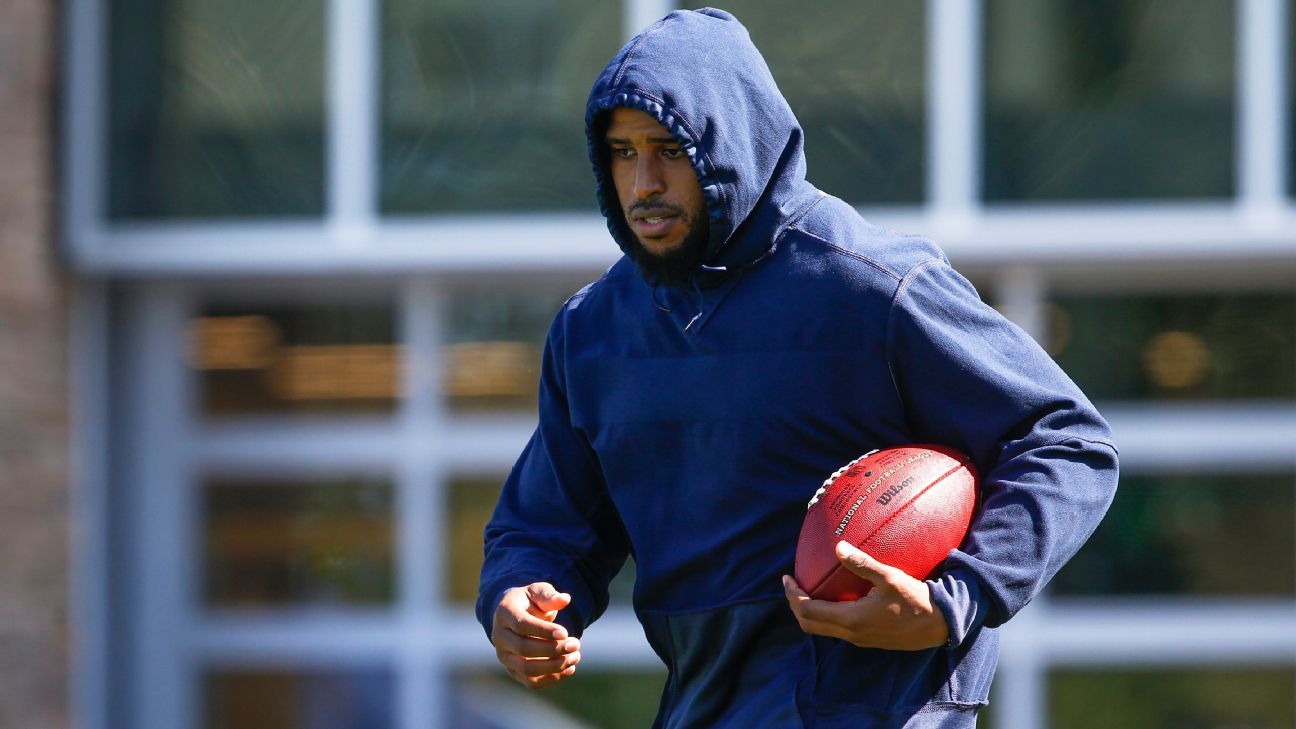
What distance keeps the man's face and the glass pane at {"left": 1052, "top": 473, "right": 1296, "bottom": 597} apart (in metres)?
5.64

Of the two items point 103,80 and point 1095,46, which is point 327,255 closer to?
point 103,80

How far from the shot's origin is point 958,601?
2.53 m

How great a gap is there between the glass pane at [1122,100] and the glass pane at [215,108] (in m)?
3.02

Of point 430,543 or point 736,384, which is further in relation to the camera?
point 430,543

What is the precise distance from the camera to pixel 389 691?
27.7ft

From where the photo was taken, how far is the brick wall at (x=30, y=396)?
25.3ft

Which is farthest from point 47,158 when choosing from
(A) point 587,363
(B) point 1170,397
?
(A) point 587,363

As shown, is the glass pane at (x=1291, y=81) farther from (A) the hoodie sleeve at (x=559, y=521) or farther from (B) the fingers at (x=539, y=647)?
(B) the fingers at (x=539, y=647)

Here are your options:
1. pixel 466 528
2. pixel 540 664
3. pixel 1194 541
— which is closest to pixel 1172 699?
pixel 1194 541

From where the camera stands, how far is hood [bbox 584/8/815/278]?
2732 millimetres

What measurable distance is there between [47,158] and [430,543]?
2.44 m

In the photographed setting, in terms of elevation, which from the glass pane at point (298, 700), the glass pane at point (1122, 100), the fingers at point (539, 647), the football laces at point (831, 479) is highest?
the glass pane at point (1122, 100)

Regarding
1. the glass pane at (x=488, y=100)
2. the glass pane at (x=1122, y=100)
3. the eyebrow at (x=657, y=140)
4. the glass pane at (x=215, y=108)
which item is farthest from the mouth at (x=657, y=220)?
the glass pane at (x=215, y=108)

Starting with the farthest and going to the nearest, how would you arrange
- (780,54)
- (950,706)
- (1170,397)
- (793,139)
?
(1170,397) < (780,54) < (793,139) < (950,706)
